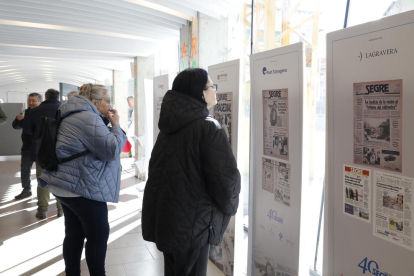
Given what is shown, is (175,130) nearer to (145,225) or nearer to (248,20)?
(145,225)

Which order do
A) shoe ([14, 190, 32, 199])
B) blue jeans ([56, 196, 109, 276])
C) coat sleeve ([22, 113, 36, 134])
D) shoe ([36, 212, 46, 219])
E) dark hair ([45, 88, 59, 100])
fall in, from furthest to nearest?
shoe ([14, 190, 32, 199]) → coat sleeve ([22, 113, 36, 134]) → shoe ([36, 212, 46, 219]) → dark hair ([45, 88, 59, 100]) → blue jeans ([56, 196, 109, 276])

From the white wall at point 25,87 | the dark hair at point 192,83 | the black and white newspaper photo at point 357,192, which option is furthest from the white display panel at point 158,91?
the white wall at point 25,87

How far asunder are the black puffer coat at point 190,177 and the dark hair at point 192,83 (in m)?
0.04

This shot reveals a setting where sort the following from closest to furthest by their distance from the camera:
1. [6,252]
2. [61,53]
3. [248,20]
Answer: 1. [6,252]
2. [248,20]
3. [61,53]

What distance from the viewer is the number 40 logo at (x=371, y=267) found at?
167cm

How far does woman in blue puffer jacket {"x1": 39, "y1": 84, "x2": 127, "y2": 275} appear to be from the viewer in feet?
7.36

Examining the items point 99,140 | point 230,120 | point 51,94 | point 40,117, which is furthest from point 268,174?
point 40,117

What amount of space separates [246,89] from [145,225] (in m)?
3.75

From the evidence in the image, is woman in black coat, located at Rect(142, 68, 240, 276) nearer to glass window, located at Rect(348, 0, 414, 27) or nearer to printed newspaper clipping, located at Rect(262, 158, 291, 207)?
printed newspaper clipping, located at Rect(262, 158, 291, 207)

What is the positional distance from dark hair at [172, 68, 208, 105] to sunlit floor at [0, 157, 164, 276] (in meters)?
2.08

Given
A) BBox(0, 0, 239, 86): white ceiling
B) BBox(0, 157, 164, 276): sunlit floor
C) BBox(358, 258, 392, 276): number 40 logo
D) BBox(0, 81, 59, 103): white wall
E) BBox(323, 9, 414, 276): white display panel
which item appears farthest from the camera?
BBox(0, 81, 59, 103): white wall

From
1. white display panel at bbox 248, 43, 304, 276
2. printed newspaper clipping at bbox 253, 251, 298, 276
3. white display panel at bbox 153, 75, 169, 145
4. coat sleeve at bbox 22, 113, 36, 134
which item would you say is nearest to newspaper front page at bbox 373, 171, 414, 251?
white display panel at bbox 248, 43, 304, 276

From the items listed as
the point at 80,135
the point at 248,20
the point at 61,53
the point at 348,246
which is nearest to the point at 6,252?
the point at 80,135

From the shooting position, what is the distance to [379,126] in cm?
161
